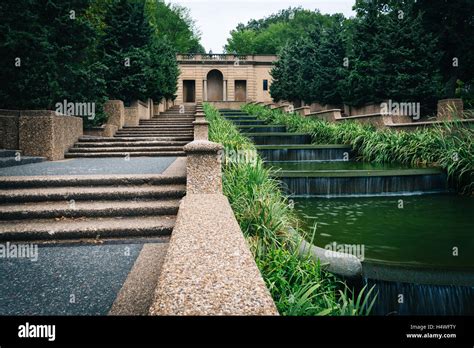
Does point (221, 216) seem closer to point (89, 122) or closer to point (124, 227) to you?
point (124, 227)

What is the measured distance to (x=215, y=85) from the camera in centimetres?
5659

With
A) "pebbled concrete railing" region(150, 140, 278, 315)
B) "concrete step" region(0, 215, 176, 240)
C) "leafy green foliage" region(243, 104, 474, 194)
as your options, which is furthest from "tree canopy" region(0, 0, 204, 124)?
"leafy green foliage" region(243, 104, 474, 194)

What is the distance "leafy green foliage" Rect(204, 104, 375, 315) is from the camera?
11.3 feet

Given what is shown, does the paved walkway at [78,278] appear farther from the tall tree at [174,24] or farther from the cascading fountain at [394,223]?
the tall tree at [174,24]

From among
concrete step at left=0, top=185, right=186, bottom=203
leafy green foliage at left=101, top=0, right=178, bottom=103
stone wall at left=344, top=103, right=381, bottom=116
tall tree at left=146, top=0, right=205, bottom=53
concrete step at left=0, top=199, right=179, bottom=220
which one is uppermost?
tall tree at left=146, top=0, right=205, bottom=53

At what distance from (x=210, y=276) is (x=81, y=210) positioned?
406 cm

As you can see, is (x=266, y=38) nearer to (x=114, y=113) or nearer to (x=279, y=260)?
(x=114, y=113)

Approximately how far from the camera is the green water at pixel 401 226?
Answer: 5.57 metres

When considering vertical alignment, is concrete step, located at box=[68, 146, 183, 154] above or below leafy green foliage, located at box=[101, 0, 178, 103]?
below

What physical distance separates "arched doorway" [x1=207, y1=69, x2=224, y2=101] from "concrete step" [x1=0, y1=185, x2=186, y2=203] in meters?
50.8

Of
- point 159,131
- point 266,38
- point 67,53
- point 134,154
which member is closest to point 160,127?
point 159,131

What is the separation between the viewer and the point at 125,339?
2.66 m

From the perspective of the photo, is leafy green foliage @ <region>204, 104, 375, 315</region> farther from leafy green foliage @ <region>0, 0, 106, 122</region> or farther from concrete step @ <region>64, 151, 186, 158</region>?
leafy green foliage @ <region>0, 0, 106, 122</region>

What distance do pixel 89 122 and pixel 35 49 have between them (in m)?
4.00
